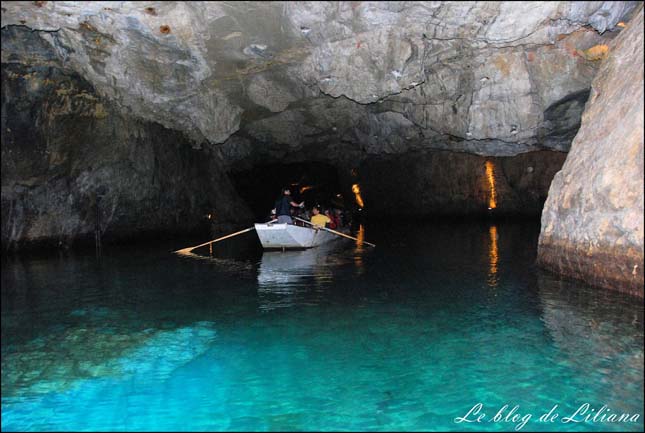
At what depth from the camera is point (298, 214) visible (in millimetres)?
21766

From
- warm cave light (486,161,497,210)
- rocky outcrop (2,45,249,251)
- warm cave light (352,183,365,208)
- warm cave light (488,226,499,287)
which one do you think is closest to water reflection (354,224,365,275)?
warm cave light (488,226,499,287)

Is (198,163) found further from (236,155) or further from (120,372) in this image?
(120,372)

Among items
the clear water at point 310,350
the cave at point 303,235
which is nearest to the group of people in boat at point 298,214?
the cave at point 303,235

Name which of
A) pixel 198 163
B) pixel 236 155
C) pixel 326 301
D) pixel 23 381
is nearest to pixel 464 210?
pixel 236 155

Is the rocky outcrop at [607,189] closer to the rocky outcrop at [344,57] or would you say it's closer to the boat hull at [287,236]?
the rocky outcrop at [344,57]

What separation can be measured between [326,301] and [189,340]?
3263mm

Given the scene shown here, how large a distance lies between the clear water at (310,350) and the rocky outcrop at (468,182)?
20.8 metres

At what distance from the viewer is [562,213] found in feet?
37.4

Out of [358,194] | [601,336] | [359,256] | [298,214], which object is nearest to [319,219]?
[298,214]

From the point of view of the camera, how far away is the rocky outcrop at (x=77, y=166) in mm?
15984

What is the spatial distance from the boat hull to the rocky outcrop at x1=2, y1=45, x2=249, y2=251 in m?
6.93

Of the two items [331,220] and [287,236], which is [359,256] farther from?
→ [331,220]

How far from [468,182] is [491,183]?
1482mm

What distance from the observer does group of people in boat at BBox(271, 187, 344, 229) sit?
57.6 ft
